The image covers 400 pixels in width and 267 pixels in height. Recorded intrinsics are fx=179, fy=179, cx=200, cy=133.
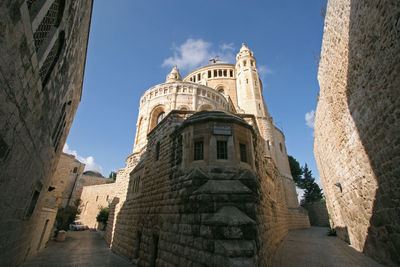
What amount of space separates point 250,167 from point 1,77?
6.80 metres

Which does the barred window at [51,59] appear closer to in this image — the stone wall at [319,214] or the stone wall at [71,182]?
the stone wall at [319,214]

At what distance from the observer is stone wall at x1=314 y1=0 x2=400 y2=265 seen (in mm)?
4746

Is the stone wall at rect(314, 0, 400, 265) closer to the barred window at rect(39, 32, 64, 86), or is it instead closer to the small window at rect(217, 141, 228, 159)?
the small window at rect(217, 141, 228, 159)

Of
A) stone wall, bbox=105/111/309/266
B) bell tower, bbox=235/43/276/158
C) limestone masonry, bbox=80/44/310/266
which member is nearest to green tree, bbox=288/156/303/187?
bell tower, bbox=235/43/276/158

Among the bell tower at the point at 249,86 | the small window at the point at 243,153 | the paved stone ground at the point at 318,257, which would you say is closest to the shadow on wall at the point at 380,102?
the paved stone ground at the point at 318,257

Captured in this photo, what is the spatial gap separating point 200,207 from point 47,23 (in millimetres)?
6074

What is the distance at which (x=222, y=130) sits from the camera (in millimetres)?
6914

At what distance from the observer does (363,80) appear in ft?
19.5

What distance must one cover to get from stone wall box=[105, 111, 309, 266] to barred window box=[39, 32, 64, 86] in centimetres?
453

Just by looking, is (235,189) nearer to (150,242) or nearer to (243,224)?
(243,224)

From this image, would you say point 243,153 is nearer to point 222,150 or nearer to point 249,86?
point 222,150

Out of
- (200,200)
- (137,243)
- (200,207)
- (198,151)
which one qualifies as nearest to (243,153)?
(198,151)

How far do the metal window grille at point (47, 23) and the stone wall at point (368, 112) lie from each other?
25.9ft

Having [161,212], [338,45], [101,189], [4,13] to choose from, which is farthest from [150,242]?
[101,189]
